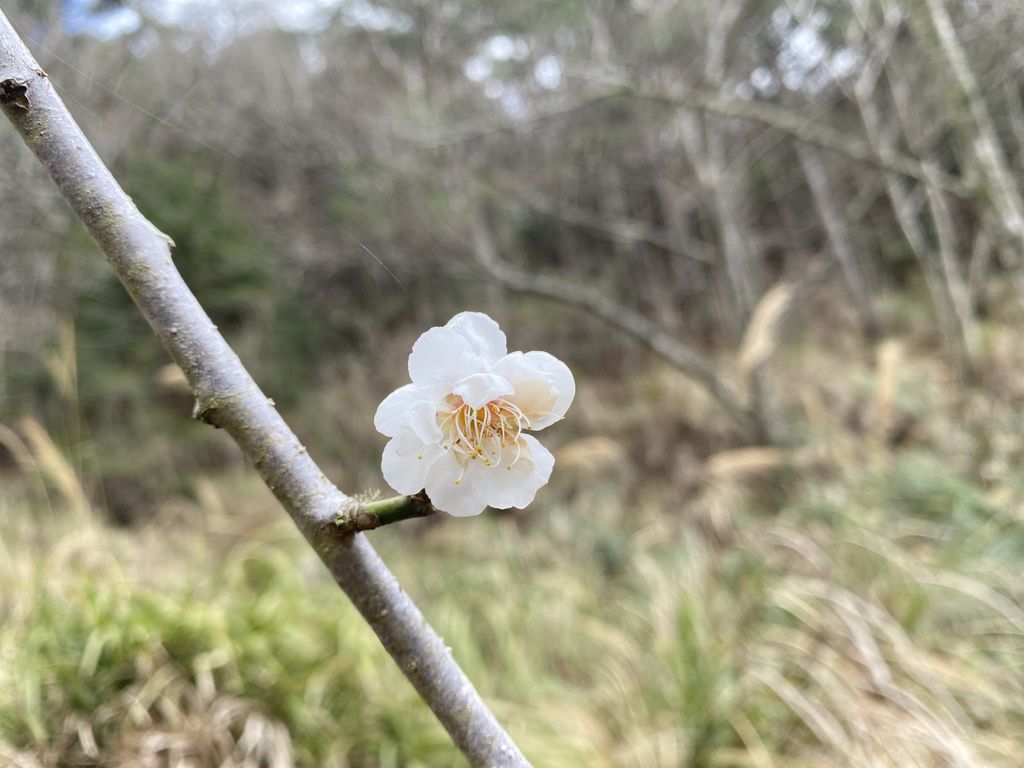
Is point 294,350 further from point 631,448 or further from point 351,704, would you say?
point 351,704

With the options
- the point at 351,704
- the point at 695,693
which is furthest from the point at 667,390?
the point at 351,704

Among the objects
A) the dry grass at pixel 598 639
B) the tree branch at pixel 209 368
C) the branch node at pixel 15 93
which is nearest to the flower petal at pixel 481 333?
the tree branch at pixel 209 368

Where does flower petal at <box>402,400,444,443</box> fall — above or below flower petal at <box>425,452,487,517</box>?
above

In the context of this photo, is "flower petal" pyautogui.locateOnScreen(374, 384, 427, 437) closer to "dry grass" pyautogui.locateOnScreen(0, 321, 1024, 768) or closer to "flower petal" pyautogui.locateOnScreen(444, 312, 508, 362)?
"flower petal" pyautogui.locateOnScreen(444, 312, 508, 362)

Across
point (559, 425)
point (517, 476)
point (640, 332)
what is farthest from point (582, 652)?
point (640, 332)

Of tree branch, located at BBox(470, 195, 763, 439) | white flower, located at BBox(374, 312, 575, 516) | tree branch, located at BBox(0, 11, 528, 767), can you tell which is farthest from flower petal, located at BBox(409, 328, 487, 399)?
tree branch, located at BBox(470, 195, 763, 439)

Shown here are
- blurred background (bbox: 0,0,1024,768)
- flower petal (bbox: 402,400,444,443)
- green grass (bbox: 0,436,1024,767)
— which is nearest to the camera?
flower petal (bbox: 402,400,444,443)
